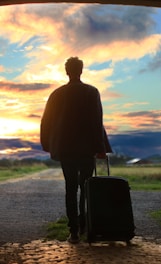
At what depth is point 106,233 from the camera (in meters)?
4.02

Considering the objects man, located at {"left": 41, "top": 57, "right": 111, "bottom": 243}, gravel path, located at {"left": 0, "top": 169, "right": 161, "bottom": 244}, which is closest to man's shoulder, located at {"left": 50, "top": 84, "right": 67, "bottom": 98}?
man, located at {"left": 41, "top": 57, "right": 111, "bottom": 243}

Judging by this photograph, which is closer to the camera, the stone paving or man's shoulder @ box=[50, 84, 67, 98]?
the stone paving

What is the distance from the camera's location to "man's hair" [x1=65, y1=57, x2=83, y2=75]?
4.28 m

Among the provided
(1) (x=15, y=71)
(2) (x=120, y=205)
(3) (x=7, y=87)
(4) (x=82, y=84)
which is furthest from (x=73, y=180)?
(3) (x=7, y=87)

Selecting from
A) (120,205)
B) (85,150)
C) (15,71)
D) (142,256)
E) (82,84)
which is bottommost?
(142,256)

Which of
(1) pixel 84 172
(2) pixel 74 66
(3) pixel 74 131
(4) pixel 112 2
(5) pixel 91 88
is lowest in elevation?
(1) pixel 84 172

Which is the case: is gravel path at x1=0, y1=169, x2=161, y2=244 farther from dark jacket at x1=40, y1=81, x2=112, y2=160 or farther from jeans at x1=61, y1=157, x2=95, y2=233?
dark jacket at x1=40, y1=81, x2=112, y2=160

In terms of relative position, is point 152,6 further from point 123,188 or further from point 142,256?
point 142,256

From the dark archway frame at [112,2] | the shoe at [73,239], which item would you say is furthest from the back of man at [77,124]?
the dark archway frame at [112,2]

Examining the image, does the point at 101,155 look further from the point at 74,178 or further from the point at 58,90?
the point at 58,90

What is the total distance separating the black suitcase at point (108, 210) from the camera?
4.02 meters

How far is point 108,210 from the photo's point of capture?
13.3ft

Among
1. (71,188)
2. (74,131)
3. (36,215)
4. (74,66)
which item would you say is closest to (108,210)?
(71,188)

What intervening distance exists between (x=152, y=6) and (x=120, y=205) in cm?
203
